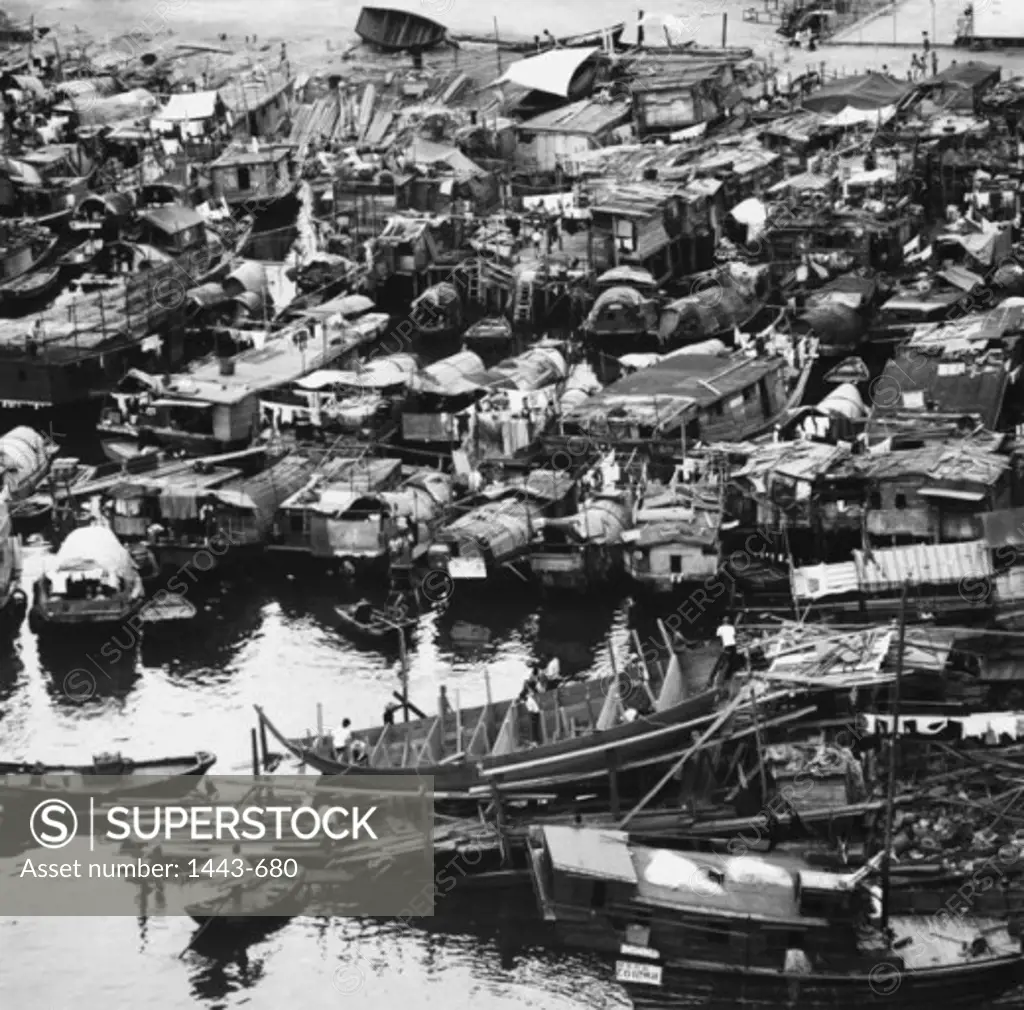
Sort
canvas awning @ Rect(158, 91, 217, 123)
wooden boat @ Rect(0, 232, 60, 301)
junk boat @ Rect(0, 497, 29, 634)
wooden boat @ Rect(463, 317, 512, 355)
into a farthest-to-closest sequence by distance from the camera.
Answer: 1. canvas awning @ Rect(158, 91, 217, 123)
2. wooden boat @ Rect(0, 232, 60, 301)
3. wooden boat @ Rect(463, 317, 512, 355)
4. junk boat @ Rect(0, 497, 29, 634)

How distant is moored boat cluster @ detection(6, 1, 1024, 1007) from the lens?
129ft

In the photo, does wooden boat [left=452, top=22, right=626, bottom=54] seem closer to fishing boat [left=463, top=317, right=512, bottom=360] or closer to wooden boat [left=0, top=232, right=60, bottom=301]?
wooden boat [left=0, top=232, right=60, bottom=301]

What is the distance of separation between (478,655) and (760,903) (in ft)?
46.1

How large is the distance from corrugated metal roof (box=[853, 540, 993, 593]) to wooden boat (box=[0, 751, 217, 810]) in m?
13.0

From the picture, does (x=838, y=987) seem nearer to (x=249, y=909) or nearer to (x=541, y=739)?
(x=541, y=739)

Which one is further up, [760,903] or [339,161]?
[339,161]

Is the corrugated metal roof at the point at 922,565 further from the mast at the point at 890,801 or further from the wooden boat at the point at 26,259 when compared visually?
the wooden boat at the point at 26,259

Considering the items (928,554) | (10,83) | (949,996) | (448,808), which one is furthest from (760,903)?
(10,83)

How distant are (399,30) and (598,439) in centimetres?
4270

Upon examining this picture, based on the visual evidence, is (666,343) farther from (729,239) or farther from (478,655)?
(478,655)

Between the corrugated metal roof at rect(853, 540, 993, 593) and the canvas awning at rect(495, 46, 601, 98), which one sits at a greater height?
the canvas awning at rect(495, 46, 601, 98)

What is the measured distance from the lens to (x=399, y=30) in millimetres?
94688

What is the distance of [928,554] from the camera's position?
47.4 meters
